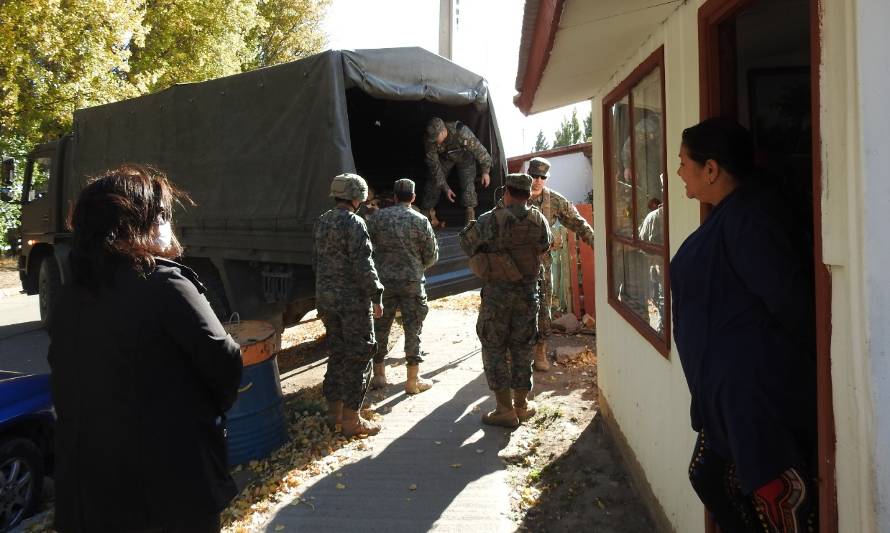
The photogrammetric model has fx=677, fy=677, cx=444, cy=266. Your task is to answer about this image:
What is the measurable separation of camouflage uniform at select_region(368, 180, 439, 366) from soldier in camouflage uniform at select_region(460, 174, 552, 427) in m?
0.93

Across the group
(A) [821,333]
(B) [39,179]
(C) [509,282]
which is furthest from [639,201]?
(B) [39,179]

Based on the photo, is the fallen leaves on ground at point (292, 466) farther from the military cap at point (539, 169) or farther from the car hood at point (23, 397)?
the military cap at point (539, 169)

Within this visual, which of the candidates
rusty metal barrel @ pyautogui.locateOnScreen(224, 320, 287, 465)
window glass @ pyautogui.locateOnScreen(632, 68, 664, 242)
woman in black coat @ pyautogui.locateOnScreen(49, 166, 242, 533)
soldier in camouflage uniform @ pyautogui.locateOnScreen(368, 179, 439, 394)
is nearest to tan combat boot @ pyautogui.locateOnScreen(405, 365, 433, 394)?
soldier in camouflage uniform @ pyautogui.locateOnScreen(368, 179, 439, 394)

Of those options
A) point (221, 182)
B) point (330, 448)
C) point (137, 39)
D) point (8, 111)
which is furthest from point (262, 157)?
point (137, 39)

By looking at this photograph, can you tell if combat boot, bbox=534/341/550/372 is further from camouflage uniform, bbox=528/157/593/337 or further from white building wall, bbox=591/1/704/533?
white building wall, bbox=591/1/704/533

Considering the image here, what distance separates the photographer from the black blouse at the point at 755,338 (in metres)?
1.71

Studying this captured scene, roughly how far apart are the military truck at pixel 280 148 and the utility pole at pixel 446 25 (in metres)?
3.91

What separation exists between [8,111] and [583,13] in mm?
13357

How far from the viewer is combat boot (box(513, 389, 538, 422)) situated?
4988mm

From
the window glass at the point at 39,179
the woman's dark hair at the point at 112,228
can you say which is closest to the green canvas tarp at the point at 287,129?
the window glass at the point at 39,179

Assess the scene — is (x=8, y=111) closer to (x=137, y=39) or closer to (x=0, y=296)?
(x=137, y=39)

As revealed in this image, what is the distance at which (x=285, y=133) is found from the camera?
6.05 m

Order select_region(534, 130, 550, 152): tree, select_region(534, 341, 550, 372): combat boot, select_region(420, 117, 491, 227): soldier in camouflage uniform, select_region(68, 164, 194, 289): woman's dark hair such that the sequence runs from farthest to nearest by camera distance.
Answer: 1. select_region(534, 130, 550, 152): tree
2. select_region(420, 117, 491, 227): soldier in camouflage uniform
3. select_region(534, 341, 550, 372): combat boot
4. select_region(68, 164, 194, 289): woman's dark hair

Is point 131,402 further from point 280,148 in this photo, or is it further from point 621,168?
point 280,148
